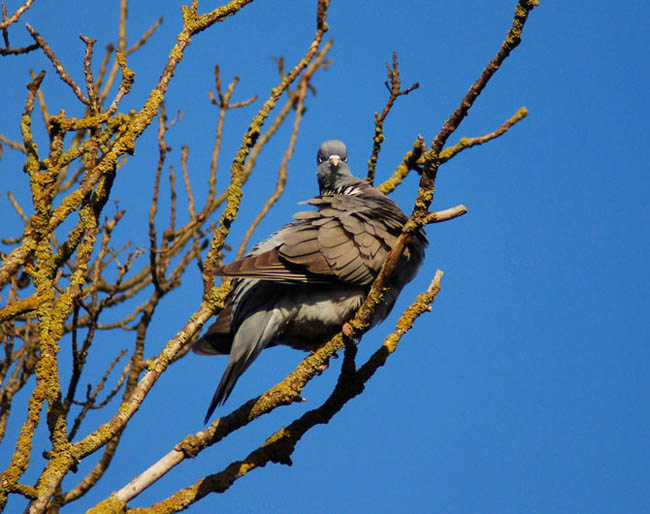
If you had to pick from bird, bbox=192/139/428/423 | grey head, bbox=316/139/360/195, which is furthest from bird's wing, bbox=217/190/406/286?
grey head, bbox=316/139/360/195

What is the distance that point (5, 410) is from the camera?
419cm

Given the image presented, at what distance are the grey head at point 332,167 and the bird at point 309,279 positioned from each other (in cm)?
103

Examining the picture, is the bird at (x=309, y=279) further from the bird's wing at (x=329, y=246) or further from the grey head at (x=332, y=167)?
the grey head at (x=332, y=167)

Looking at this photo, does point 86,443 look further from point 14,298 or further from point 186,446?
point 14,298

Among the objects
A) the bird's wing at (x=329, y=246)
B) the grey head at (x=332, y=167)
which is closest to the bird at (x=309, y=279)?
the bird's wing at (x=329, y=246)

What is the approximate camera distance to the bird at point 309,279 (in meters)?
4.01

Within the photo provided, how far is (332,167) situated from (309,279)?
181 centimetres

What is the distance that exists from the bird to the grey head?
Result: 3.39ft

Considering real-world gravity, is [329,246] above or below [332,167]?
below

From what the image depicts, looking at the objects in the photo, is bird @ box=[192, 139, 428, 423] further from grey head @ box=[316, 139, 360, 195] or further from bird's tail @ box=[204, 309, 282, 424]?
grey head @ box=[316, 139, 360, 195]

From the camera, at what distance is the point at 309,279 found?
4.12m

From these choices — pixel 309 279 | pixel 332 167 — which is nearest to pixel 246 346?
pixel 309 279

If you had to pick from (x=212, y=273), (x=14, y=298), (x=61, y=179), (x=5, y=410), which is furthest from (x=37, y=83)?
(x=61, y=179)

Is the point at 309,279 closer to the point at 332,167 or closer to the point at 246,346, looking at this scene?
the point at 246,346
